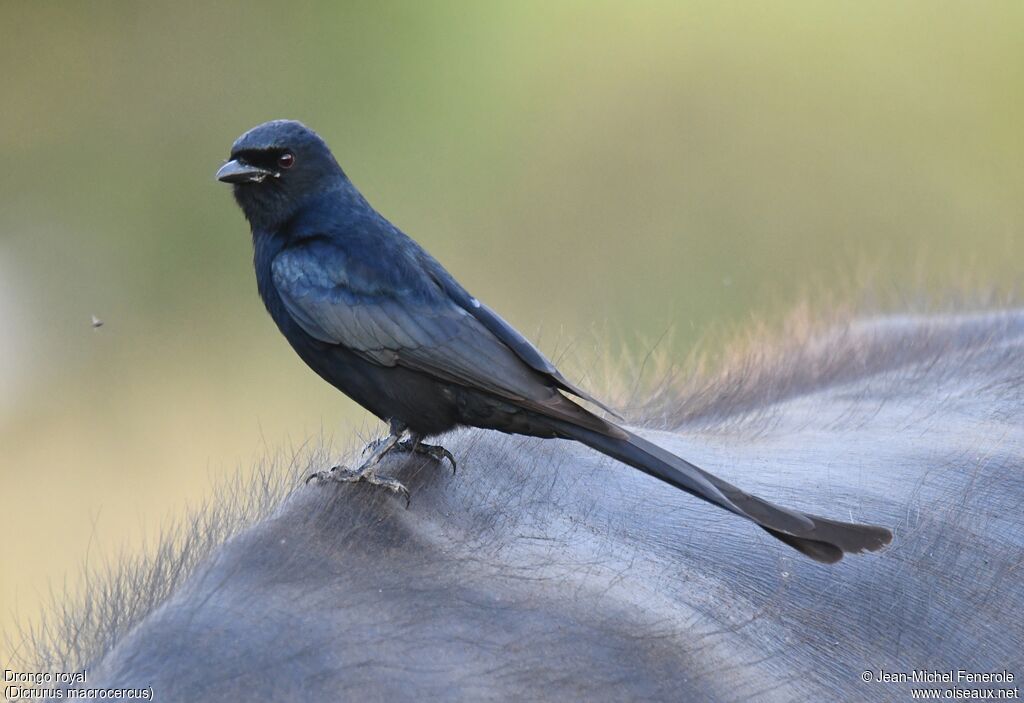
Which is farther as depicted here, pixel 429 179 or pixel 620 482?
pixel 429 179

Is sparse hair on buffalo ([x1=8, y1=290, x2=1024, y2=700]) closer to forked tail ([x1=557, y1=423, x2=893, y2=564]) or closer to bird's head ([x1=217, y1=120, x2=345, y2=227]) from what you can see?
forked tail ([x1=557, y1=423, x2=893, y2=564])

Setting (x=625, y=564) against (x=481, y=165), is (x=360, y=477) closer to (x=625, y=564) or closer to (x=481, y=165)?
(x=625, y=564)

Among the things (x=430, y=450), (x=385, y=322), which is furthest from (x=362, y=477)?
(x=385, y=322)

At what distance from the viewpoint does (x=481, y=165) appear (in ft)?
24.4

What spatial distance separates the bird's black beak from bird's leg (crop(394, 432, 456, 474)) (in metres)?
0.57

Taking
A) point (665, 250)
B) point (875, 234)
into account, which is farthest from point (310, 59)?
point (875, 234)

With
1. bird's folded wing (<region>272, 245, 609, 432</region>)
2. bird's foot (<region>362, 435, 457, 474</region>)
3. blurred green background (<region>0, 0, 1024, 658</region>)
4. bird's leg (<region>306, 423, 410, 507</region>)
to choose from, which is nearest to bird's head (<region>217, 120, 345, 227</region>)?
bird's folded wing (<region>272, 245, 609, 432</region>)

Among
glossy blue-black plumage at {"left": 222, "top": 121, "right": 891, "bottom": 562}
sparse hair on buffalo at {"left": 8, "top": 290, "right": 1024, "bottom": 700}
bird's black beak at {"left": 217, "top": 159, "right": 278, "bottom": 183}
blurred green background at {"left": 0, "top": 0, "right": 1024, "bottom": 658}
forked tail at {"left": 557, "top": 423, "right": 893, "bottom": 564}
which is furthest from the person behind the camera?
blurred green background at {"left": 0, "top": 0, "right": 1024, "bottom": 658}

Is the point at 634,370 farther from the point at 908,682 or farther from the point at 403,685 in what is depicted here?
the point at 403,685

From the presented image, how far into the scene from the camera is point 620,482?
2.45 m

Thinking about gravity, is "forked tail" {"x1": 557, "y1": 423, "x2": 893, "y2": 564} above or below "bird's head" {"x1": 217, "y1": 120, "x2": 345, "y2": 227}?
below

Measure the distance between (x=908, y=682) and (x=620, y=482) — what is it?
0.59 metres

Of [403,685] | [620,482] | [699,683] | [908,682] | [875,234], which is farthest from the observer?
[875,234]

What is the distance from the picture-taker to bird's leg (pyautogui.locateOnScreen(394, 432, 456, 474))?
7.89ft
